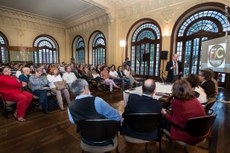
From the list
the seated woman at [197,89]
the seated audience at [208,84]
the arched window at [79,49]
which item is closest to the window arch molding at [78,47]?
the arched window at [79,49]

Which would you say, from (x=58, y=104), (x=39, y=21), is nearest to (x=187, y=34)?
(x=58, y=104)

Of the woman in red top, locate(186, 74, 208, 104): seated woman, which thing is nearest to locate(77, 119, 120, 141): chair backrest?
the woman in red top

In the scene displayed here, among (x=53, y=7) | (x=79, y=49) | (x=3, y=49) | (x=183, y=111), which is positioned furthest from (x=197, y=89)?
(x=3, y=49)

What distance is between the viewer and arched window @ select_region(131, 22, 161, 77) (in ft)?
22.8

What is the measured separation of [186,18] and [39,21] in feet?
31.7

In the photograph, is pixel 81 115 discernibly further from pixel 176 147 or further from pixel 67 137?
pixel 176 147

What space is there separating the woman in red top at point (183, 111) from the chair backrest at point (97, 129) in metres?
0.74

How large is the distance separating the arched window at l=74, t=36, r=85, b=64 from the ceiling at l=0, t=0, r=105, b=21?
6.83 ft

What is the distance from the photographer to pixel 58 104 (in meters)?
3.56

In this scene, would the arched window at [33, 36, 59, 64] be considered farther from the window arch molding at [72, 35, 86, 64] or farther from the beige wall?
the window arch molding at [72, 35, 86, 64]

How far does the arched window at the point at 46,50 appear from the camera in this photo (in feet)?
33.6

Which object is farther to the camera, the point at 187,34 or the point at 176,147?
the point at 187,34

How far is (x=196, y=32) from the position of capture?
582 cm

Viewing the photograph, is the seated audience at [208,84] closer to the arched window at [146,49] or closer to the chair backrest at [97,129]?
the chair backrest at [97,129]
